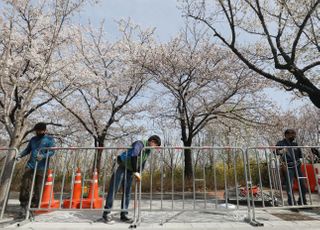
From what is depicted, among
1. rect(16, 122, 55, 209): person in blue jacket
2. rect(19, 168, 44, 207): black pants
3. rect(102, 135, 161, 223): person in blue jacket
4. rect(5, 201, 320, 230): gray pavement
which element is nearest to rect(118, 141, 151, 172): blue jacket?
rect(102, 135, 161, 223): person in blue jacket

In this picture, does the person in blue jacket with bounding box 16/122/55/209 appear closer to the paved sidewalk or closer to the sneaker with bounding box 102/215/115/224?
the paved sidewalk

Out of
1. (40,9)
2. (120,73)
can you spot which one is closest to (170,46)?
(120,73)

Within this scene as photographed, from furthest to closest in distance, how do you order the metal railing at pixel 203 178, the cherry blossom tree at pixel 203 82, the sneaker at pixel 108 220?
1. the cherry blossom tree at pixel 203 82
2. the metal railing at pixel 203 178
3. the sneaker at pixel 108 220

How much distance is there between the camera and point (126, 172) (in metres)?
4.86

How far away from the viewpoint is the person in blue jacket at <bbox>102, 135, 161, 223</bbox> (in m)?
4.58

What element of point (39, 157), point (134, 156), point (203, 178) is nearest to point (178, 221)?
point (134, 156)

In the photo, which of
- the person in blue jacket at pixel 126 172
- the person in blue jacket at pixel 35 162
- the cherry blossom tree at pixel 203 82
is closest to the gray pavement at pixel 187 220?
the person in blue jacket at pixel 126 172

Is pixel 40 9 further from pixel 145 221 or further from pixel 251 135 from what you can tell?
pixel 251 135

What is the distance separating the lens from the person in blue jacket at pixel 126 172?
458cm

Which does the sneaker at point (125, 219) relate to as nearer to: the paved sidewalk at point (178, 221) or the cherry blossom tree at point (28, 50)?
the paved sidewalk at point (178, 221)

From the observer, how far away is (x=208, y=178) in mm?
13461

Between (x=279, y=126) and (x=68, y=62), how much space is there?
A: 11.6 m

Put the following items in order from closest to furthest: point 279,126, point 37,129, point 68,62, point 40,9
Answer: point 37,129, point 40,9, point 68,62, point 279,126

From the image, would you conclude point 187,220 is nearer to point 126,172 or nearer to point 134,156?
point 126,172
